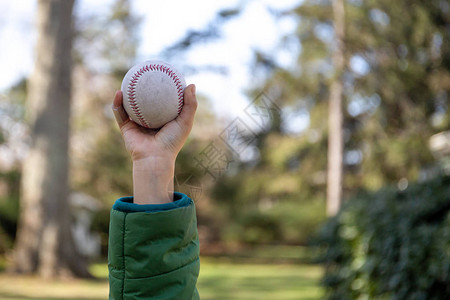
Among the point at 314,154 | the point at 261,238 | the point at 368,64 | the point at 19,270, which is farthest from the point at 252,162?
the point at 19,270

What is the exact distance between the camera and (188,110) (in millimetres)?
1836

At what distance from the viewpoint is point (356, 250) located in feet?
18.5

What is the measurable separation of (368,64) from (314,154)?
435 cm

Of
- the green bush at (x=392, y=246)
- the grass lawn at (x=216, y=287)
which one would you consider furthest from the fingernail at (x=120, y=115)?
the grass lawn at (x=216, y=287)

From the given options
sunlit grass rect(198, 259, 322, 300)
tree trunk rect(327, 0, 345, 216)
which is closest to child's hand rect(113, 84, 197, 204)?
sunlit grass rect(198, 259, 322, 300)

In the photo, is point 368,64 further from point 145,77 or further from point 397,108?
point 145,77

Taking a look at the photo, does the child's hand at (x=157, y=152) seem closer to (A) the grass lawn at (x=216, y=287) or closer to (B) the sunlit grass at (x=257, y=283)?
(A) the grass lawn at (x=216, y=287)

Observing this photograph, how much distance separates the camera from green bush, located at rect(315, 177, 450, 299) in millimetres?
4187

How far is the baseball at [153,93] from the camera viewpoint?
1.90 meters

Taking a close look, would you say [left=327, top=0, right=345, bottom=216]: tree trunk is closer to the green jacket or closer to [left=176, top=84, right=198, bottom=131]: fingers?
[left=176, top=84, right=198, bottom=131]: fingers

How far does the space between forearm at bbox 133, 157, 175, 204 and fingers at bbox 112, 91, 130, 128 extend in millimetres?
282

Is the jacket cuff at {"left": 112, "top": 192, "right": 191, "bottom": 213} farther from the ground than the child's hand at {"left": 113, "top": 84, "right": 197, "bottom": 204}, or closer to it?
closer to it

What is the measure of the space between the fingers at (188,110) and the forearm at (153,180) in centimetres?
17

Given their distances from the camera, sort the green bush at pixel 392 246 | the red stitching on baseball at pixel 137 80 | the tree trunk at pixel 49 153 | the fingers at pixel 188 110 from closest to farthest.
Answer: the fingers at pixel 188 110
the red stitching on baseball at pixel 137 80
the green bush at pixel 392 246
the tree trunk at pixel 49 153
